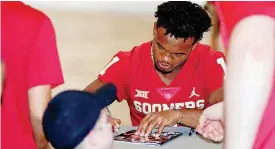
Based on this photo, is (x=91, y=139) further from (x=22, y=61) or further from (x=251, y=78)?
(x=251, y=78)

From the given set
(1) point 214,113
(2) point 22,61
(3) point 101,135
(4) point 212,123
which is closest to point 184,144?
(4) point 212,123

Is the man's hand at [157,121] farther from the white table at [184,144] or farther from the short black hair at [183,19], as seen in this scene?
the short black hair at [183,19]

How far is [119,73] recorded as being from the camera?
1.83 meters

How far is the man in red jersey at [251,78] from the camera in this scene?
1.70 feet

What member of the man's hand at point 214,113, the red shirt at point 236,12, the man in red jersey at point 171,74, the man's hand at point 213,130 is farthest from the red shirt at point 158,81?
the red shirt at point 236,12

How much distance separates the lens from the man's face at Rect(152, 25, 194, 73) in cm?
167

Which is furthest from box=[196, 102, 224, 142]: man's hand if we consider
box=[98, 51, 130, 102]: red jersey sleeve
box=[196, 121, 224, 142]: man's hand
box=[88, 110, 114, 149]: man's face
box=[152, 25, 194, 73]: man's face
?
box=[98, 51, 130, 102]: red jersey sleeve

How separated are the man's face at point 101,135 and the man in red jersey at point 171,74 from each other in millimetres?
844

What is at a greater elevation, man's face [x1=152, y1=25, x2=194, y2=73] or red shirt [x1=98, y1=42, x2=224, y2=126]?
man's face [x1=152, y1=25, x2=194, y2=73]

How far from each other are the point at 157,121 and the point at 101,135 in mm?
623

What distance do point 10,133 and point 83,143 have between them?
151mm

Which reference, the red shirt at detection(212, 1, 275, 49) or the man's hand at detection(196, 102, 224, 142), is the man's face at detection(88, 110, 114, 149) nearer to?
the man's hand at detection(196, 102, 224, 142)

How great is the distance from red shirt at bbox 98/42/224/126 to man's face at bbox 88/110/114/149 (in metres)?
0.89

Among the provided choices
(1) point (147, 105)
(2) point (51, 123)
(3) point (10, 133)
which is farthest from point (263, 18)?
(1) point (147, 105)
